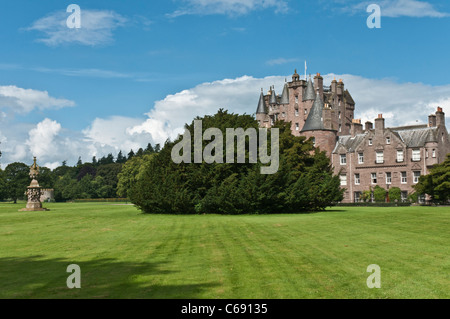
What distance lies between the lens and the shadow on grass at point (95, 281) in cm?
1006

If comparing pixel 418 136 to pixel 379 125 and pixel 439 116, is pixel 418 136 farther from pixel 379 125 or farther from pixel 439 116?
pixel 379 125

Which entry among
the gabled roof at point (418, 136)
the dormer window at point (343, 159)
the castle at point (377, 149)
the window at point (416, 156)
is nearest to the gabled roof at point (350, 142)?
the castle at point (377, 149)

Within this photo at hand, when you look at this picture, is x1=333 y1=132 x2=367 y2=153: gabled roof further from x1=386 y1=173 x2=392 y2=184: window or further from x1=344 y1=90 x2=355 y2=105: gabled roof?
x1=344 y1=90 x2=355 y2=105: gabled roof

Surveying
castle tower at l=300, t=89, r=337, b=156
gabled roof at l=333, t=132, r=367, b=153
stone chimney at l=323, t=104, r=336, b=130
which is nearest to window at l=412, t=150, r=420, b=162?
gabled roof at l=333, t=132, r=367, b=153

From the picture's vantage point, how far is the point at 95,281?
450 inches

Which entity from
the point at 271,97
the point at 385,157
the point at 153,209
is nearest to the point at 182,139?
the point at 153,209

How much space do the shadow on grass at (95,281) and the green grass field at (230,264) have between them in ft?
0.07

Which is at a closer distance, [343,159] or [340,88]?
[343,159]

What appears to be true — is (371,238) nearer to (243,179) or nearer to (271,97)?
(243,179)

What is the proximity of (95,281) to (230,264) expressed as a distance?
4101mm

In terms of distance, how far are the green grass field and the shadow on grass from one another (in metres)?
0.02

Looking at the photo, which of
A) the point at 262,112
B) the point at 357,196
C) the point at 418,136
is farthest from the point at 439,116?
the point at 262,112

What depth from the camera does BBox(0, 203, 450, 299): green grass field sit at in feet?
33.8
